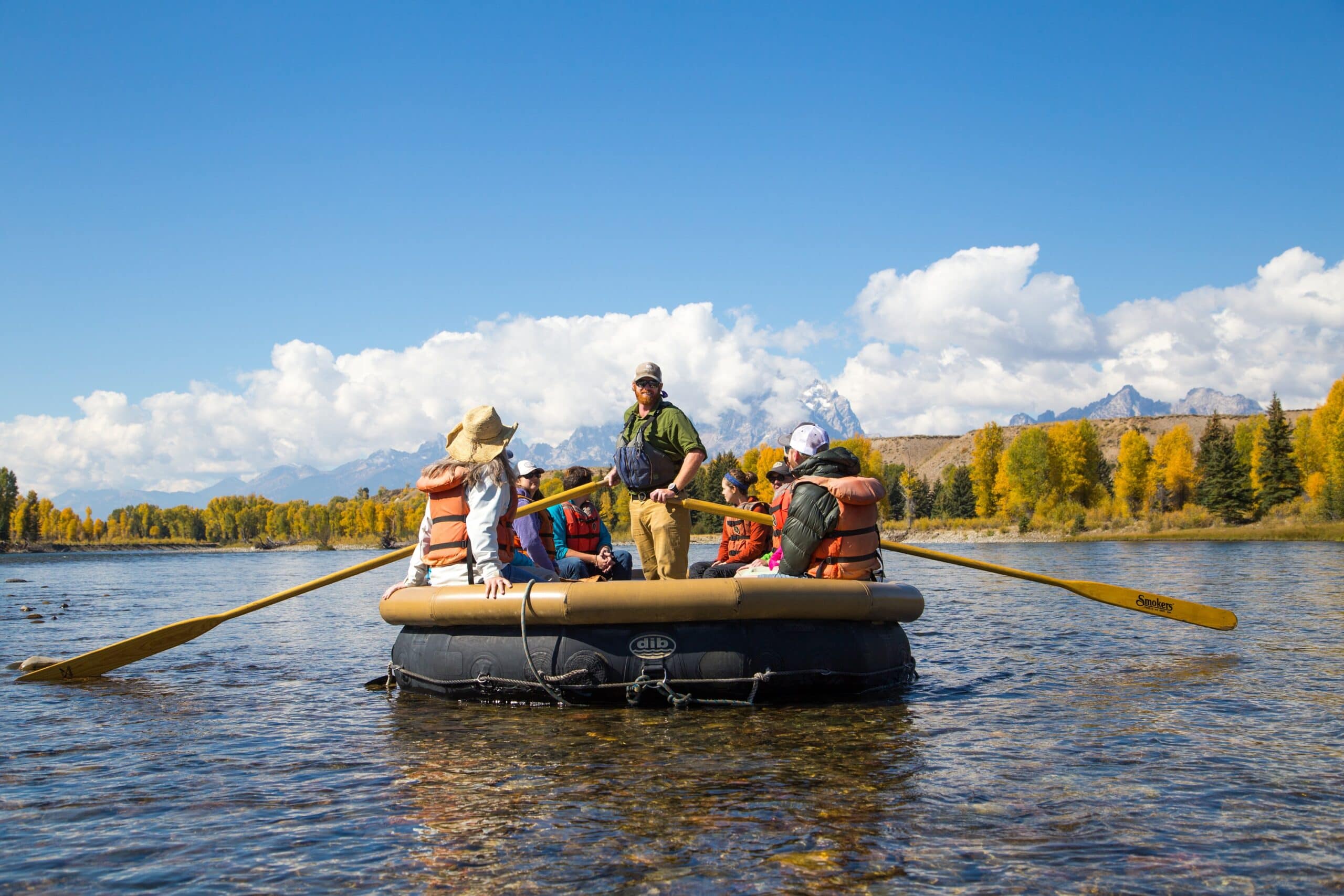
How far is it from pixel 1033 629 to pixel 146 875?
1196 centimetres

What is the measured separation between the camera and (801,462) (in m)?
8.27

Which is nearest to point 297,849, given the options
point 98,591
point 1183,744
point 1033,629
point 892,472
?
point 1183,744

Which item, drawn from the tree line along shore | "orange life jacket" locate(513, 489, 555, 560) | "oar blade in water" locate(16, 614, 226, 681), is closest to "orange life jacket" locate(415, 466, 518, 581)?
"orange life jacket" locate(513, 489, 555, 560)

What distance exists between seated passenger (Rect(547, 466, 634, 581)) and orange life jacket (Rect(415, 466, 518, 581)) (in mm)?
1660

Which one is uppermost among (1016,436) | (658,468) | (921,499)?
(1016,436)

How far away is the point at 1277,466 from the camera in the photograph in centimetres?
7056

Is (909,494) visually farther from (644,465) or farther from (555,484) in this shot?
(644,465)

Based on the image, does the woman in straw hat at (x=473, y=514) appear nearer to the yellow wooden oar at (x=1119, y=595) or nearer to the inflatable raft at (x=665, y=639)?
the inflatable raft at (x=665, y=639)

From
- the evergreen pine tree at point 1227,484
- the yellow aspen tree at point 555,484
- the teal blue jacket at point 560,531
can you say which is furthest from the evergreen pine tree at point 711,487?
the teal blue jacket at point 560,531

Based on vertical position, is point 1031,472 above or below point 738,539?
above

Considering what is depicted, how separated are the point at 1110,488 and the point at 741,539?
362 feet

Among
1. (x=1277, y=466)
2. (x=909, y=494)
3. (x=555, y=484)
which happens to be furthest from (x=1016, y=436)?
(x=555, y=484)

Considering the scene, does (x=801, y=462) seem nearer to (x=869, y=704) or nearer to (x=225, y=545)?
(x=869, y=704)

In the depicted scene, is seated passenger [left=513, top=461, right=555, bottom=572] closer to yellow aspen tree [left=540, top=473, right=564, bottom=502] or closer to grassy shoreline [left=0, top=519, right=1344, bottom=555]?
yellow aspen tree [left=540, top=473, right=564, bottom=502]
